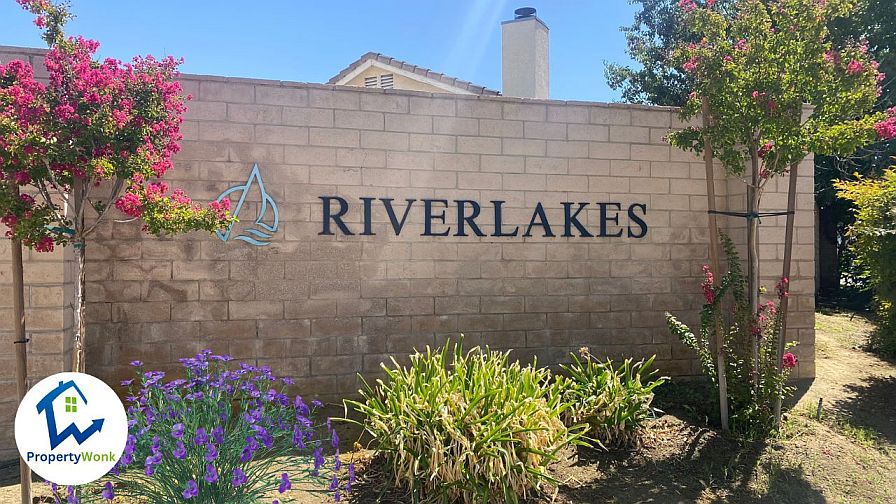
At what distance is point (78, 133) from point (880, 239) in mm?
7718

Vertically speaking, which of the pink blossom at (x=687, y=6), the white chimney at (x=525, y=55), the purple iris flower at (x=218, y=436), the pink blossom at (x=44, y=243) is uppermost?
the white chimney at (x=525, y=55)

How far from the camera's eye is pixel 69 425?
11.8 ft

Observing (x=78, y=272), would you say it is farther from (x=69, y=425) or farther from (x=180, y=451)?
(x=180, y=451)

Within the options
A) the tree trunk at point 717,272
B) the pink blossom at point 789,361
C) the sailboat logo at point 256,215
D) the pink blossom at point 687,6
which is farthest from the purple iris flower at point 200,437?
the pink blossom at point 687,6

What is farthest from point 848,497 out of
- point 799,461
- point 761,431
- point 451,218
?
point 451,218

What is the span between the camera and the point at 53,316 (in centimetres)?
548

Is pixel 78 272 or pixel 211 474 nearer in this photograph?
pixel 211 474

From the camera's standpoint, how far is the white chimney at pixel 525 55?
10.7 m

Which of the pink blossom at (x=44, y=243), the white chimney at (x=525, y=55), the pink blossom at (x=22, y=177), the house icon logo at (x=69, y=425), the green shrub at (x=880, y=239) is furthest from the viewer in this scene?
the white chimney at (x=525, y=55)

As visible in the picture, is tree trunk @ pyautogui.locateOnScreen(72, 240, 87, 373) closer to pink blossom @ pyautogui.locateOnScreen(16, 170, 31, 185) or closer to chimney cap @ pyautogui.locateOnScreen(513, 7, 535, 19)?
pink blossom @ pyautogui.locateOnScreen(16, 170, 31, 185)

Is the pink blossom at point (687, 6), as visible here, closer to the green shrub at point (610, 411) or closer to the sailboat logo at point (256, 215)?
the green shrub at point (610, 411)

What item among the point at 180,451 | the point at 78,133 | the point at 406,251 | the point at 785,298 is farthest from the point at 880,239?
the point at 78,133

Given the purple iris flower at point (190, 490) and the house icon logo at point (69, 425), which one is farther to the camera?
the house icon logo at point (69, 425)

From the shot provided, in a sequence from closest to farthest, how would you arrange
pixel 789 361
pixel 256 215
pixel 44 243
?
1. pixel 44 243
2. pixel 789 361
3. pixel 256 215
